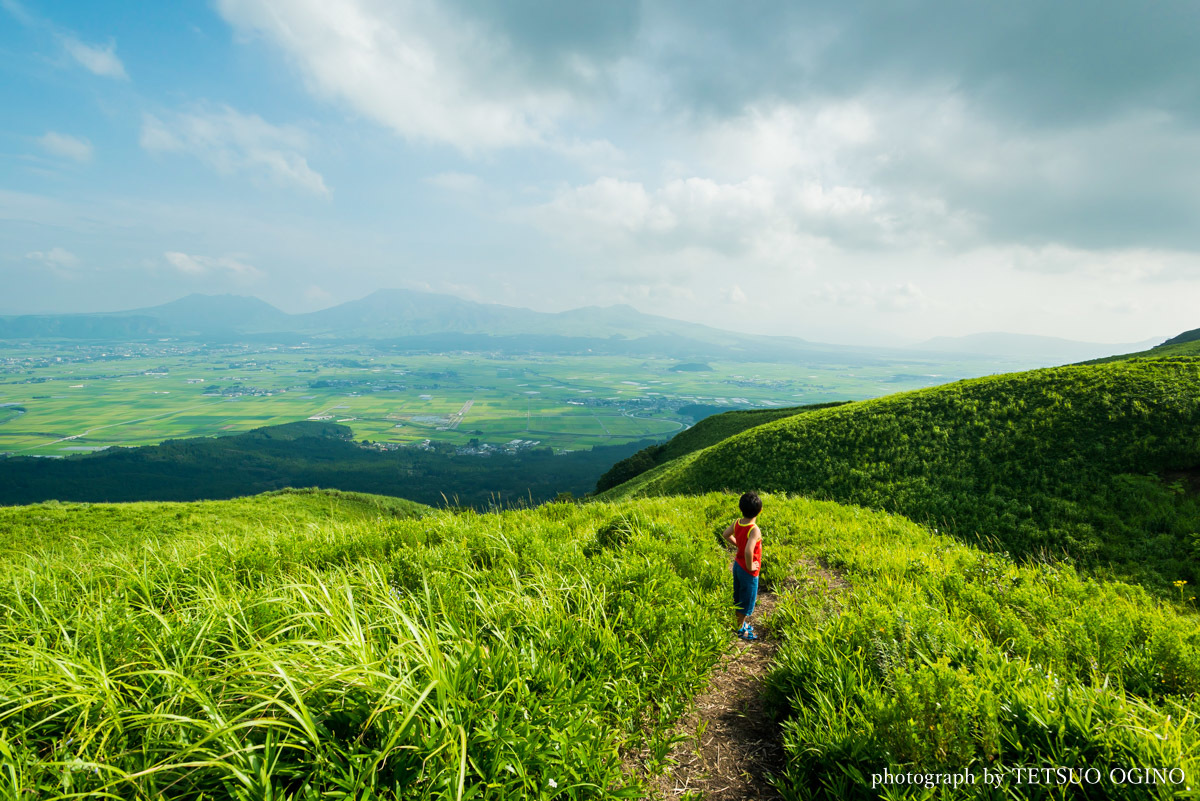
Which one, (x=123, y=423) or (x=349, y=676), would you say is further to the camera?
(x=123, y=423)

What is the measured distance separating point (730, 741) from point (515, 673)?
6.24ft

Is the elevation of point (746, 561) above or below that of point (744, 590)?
above

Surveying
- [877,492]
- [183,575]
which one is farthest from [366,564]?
[877,492]

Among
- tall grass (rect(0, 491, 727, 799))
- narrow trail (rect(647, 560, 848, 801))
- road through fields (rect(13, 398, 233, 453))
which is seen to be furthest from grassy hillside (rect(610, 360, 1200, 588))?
road through fields (rect(13, 398, 233, 453))

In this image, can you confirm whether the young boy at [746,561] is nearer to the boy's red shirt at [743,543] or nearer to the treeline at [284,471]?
the boy's red shirt at [743,543]

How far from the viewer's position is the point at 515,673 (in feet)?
9.56

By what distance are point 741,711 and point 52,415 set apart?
211 meters

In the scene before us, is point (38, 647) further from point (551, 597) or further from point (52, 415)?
point (52, 415)

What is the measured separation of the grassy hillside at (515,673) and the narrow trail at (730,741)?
0.23 metres

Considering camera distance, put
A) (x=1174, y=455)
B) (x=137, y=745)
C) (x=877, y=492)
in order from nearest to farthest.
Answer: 1. (x=137, y=745)
2. (x=1174, y=455)
3. (x=877, y=492)

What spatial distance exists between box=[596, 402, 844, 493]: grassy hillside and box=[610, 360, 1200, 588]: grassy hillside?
1634cm

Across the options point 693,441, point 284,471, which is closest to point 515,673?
point 693,441

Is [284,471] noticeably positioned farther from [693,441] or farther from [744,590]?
[744,590]

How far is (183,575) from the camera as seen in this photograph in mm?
4816
